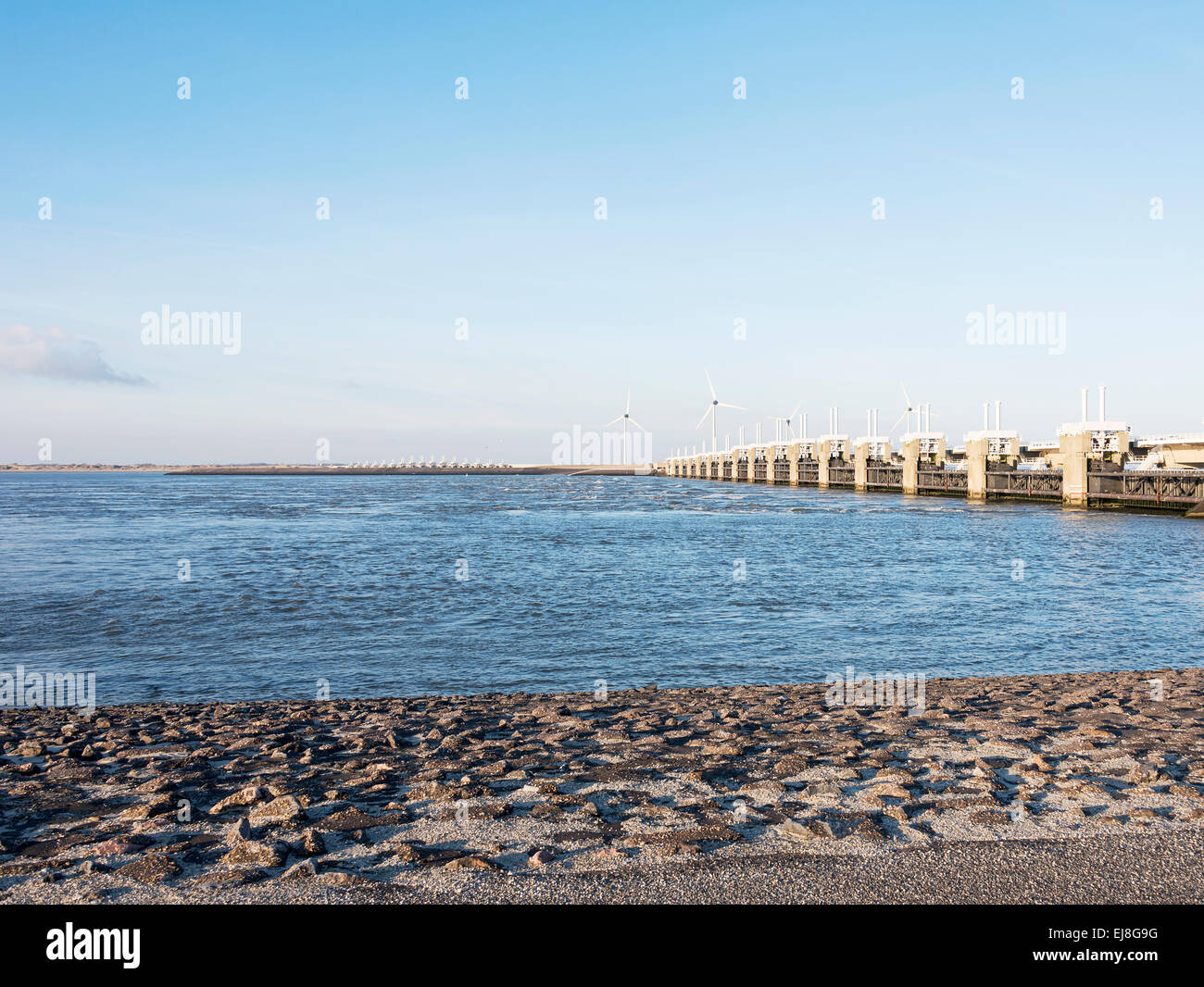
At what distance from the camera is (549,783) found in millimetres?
8969

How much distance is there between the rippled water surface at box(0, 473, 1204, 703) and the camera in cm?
1717

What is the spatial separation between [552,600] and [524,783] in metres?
17.0

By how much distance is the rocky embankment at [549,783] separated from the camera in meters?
7.00

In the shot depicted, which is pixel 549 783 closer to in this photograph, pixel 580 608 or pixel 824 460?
pixel 580 608

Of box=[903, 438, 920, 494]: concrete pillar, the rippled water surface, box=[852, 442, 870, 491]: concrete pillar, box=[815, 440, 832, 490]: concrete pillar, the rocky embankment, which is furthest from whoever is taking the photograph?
box=[815, 440, 832, 490]: concrete pillar

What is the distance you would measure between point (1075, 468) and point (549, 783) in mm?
74267

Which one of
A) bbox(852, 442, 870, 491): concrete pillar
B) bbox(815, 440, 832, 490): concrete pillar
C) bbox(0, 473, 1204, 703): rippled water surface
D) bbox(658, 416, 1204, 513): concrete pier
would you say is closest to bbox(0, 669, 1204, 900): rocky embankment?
bbox(0, 473, 1204, 703): rippled water surface

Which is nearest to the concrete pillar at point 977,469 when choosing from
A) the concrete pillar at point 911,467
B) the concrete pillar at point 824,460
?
the concrete pillar at point 911,467

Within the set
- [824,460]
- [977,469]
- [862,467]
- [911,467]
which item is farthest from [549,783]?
→ [824,460]

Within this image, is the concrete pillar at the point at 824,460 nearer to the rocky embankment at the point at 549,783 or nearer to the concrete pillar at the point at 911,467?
the concrete pillar at the point at 911,467

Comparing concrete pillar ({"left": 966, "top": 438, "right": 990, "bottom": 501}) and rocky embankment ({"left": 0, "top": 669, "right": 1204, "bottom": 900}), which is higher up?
concrete pillar ({"left": 966, "top": 438, "right": 990, "bottom": 501})

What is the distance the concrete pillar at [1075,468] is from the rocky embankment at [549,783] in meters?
64.3

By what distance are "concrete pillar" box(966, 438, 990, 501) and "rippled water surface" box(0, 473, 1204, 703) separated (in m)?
36.9

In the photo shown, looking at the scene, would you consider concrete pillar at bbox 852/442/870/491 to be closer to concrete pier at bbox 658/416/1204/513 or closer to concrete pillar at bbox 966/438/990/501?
concrete pier at bbox 658/416/1204/513
